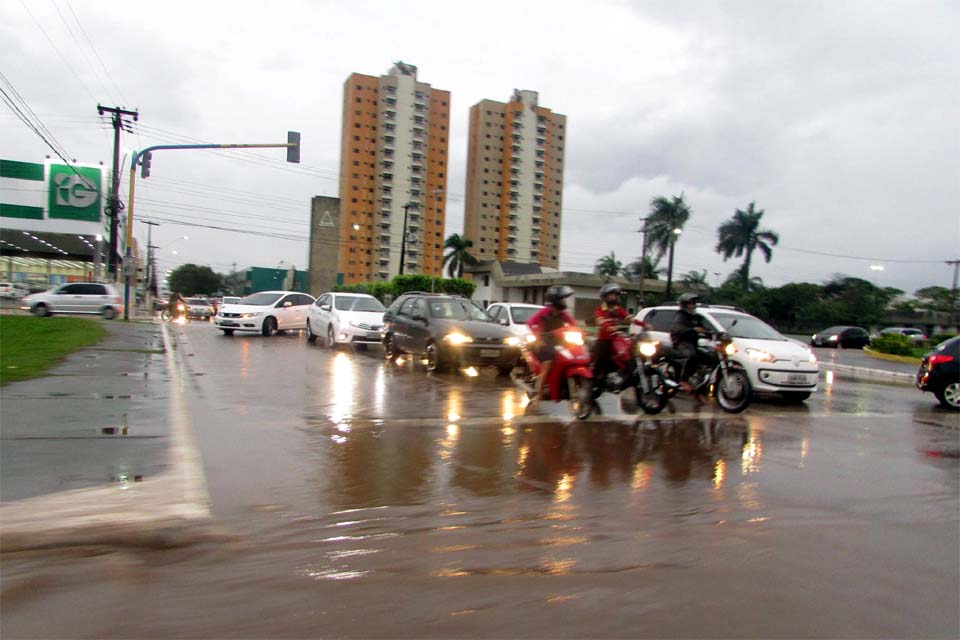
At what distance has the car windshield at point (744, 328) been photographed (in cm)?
1141

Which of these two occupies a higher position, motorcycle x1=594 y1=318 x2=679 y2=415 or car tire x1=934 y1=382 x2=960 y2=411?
motorcycle x1=594 y1=318 x2=679 y2=415

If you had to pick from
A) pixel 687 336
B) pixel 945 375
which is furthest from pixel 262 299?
pixel 945 375

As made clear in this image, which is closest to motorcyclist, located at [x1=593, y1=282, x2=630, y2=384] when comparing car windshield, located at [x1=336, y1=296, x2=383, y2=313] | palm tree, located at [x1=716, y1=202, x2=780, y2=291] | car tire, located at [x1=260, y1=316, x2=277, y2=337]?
car windshield, located at [x1=336, y1=296, x2=383, y2=313]

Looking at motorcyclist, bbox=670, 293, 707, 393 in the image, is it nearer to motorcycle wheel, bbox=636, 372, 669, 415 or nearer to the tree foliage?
motorcycle wheel, bbox=636, 372, 669, 415

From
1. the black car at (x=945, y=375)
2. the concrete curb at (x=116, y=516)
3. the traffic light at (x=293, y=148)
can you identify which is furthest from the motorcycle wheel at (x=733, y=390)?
the traffic light at (x=293, y=148)

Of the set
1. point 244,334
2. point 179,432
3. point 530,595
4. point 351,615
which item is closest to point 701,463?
point 530,595

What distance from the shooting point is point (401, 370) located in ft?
46.2

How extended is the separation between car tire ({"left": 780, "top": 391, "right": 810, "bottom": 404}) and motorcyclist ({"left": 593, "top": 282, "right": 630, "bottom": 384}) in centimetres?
410

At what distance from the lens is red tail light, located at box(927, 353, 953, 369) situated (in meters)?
12.0

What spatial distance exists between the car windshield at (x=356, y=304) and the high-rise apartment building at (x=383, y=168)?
3113 inches

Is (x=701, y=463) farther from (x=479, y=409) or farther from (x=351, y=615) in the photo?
(x=351, y=615)

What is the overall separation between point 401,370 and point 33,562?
10542mm

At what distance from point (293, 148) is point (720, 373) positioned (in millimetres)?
14815

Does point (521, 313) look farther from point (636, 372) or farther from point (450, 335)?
point (636, 372)
